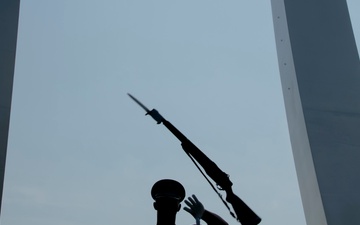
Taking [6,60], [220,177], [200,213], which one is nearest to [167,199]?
[200,213]

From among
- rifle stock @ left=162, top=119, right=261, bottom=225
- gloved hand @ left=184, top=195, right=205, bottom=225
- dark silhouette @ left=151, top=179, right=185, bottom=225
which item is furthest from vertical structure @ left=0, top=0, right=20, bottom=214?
dark silhouette @ left=151, top=179, right=185, bottom=225

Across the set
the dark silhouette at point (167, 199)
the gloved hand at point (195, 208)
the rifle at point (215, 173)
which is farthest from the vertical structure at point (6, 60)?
the dark silhouette at point (167, 199)

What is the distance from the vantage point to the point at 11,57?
249cm

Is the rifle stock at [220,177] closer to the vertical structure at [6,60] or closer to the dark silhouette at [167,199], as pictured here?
the dark silhouette at [167,199]

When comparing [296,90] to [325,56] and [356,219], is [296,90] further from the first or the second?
[356,219]

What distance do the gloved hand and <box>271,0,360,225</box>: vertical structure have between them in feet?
5.33

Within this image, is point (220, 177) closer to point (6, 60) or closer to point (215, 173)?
point (215, 173)

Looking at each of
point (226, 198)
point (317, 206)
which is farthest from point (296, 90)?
point (226, 198)

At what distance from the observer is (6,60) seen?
8.11ft

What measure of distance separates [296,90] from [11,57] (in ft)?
5.62

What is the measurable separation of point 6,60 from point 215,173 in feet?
4.35

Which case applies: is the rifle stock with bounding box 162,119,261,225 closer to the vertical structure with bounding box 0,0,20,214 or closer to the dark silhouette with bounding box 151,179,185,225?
the dark silhouette with bounding box 151,179,185,225

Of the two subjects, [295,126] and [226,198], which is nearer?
[226,198]

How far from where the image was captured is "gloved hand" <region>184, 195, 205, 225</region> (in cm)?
120
